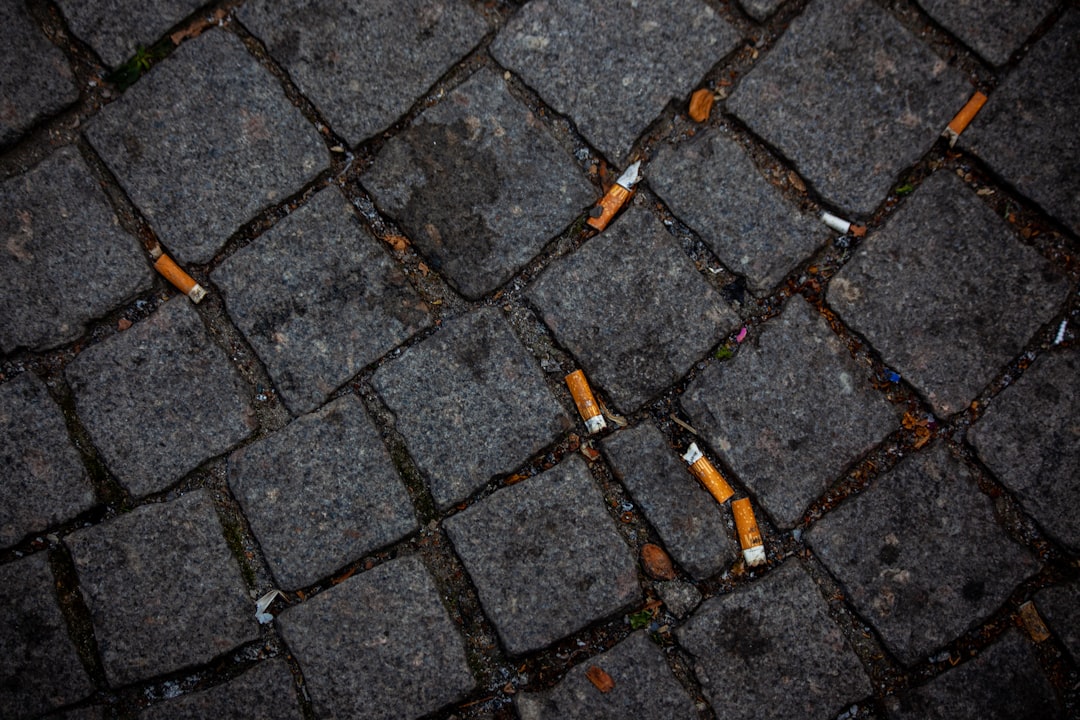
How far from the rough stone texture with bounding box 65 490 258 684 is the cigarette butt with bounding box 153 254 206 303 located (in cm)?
62

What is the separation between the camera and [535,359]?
2188 millimetres

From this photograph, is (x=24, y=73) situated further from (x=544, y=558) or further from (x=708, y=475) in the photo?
(x=708, y=475)

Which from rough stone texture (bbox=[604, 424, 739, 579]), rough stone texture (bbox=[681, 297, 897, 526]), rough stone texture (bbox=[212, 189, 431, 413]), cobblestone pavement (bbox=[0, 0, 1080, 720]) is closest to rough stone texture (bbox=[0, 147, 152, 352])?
cobblestone pavement (bbox=[0, 0, 1080, 720])

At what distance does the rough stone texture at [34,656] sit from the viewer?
6.88ft

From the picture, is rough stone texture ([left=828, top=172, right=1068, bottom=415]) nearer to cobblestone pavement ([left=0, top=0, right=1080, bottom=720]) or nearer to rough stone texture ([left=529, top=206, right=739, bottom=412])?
cobblestone pavement ([left=0, top=0, right=1080, bottom=720])

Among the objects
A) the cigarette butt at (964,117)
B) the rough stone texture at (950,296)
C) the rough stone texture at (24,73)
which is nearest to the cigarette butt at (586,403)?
the rough stone texture at (950,296)

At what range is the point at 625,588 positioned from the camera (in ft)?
6.97

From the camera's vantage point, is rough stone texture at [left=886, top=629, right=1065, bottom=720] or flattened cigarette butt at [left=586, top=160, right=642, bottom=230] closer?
rough stone texture at [left=886, top=629, right=1065, bottom=720]

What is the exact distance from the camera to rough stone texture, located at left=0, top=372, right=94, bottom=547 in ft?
7.03

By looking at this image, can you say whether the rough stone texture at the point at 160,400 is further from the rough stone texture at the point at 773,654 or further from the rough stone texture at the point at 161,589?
the rough stone texture at the point at 773,654

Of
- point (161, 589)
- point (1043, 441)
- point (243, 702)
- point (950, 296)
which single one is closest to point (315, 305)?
point (161, 589)

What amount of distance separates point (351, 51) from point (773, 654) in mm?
2238

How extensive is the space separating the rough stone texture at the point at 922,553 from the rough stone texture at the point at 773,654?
0.48ft

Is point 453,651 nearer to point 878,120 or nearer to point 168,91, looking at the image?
point 168,91
